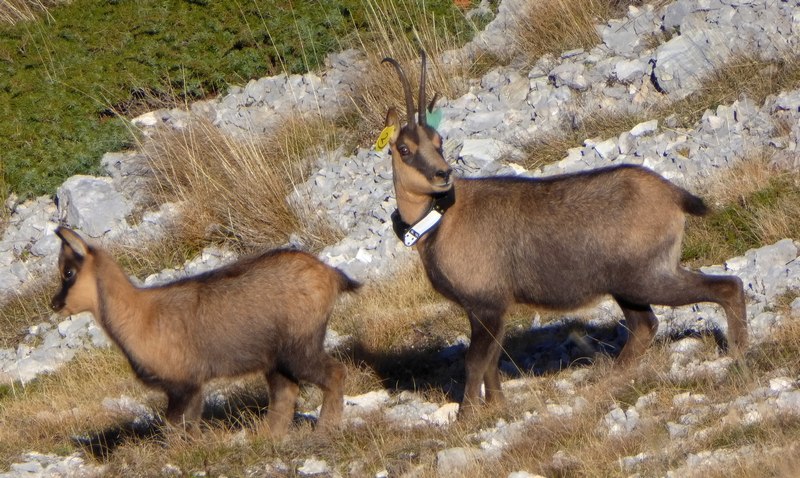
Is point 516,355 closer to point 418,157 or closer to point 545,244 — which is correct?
point 545,244

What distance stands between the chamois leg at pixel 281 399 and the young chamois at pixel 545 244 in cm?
129

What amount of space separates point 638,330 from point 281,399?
8.62ft

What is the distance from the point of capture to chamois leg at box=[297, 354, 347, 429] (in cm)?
797

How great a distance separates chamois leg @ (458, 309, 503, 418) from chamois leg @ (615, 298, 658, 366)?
994 millimetres

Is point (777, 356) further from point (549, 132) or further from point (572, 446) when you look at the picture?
point (549, 132)

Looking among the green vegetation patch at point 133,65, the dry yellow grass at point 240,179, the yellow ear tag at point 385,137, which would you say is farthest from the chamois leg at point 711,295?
the green vegetation patch at point 133,65

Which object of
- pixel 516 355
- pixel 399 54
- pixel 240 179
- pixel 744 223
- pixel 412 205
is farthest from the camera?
pixel 399 54

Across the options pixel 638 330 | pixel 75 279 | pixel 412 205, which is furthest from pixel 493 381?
pixel 75 279

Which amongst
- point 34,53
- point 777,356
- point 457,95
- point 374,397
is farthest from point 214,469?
point 34,53

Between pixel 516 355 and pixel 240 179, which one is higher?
pixel 240 179

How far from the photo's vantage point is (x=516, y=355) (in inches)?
363

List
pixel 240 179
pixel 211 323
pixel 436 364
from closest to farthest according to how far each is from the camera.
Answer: pixel 211 323, pixel 436 364, pixel 240 179

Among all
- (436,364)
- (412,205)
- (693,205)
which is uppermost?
(412,205)

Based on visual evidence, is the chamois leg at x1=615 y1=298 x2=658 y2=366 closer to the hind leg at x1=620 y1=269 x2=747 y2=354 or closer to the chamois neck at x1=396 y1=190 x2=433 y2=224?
the hind leg at x1=620 y1=269 x2=747 y2=354
